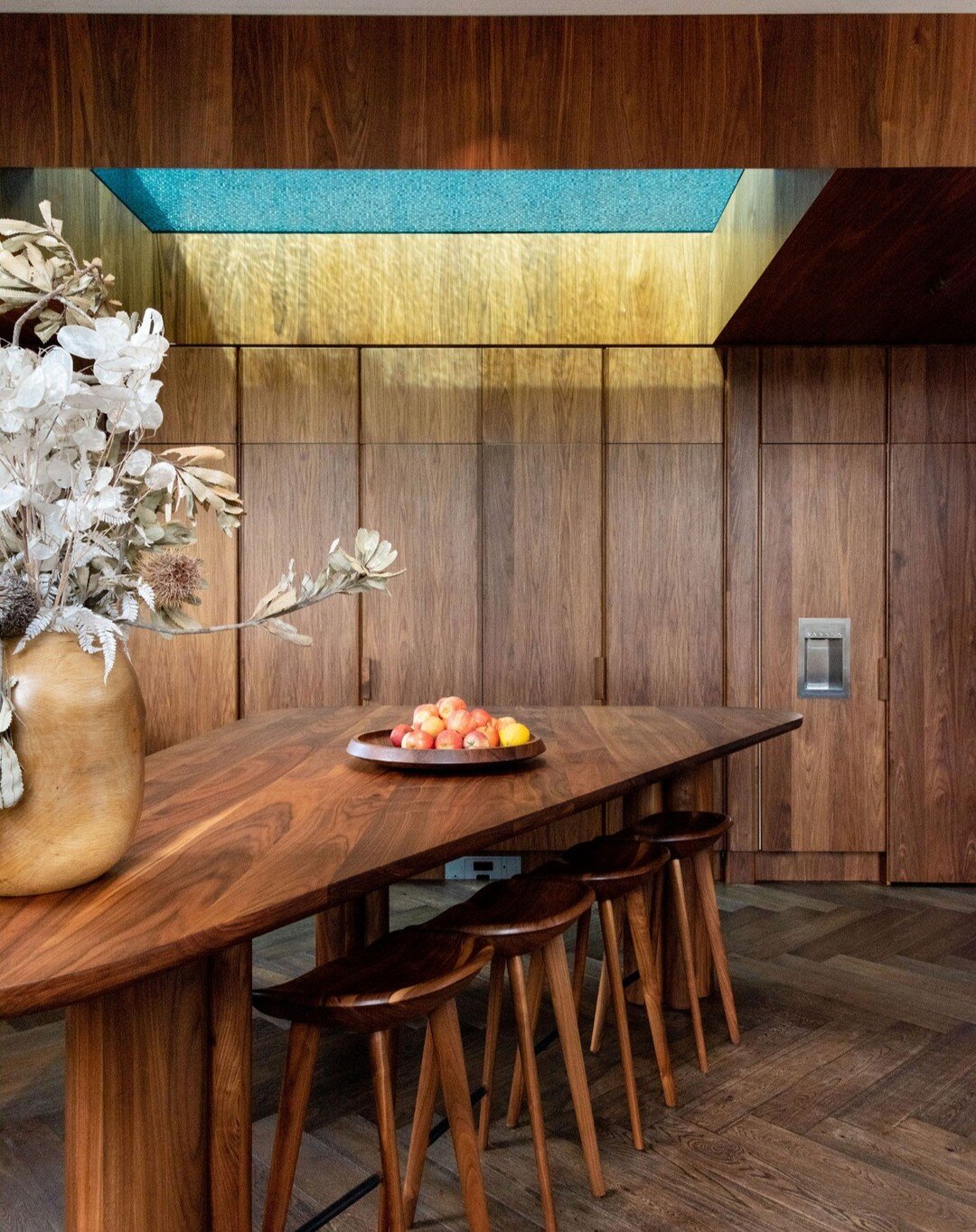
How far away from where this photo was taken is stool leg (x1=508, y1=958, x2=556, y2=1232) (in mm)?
1991

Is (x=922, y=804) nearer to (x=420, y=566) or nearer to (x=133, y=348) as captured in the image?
(x=420, y=566)

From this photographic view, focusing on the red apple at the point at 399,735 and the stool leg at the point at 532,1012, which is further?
the red apple at the point at 399,735

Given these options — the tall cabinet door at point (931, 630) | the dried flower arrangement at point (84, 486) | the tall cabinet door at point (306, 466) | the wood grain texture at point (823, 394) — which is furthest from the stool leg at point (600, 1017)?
the wood grain texture at point (823, 394)

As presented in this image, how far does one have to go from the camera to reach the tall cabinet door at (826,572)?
15.6ft

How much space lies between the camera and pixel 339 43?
2838 mm

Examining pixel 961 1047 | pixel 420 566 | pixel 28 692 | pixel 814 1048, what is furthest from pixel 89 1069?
pixel 420 566

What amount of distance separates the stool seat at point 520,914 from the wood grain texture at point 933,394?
11.5 ft

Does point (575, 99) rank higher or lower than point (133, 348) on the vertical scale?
higher

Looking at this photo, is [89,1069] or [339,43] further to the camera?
[339,43]

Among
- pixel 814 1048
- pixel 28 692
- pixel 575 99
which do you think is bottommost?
pixel 814 1048

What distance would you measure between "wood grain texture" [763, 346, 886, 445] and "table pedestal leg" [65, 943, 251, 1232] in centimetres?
398

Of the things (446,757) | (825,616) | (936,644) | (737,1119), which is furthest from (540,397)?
(737,1119)

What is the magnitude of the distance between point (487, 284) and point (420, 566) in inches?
58.4

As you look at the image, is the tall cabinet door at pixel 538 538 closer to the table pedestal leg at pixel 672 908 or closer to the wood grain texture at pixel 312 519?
the wood grain texture at pixel 312 519
